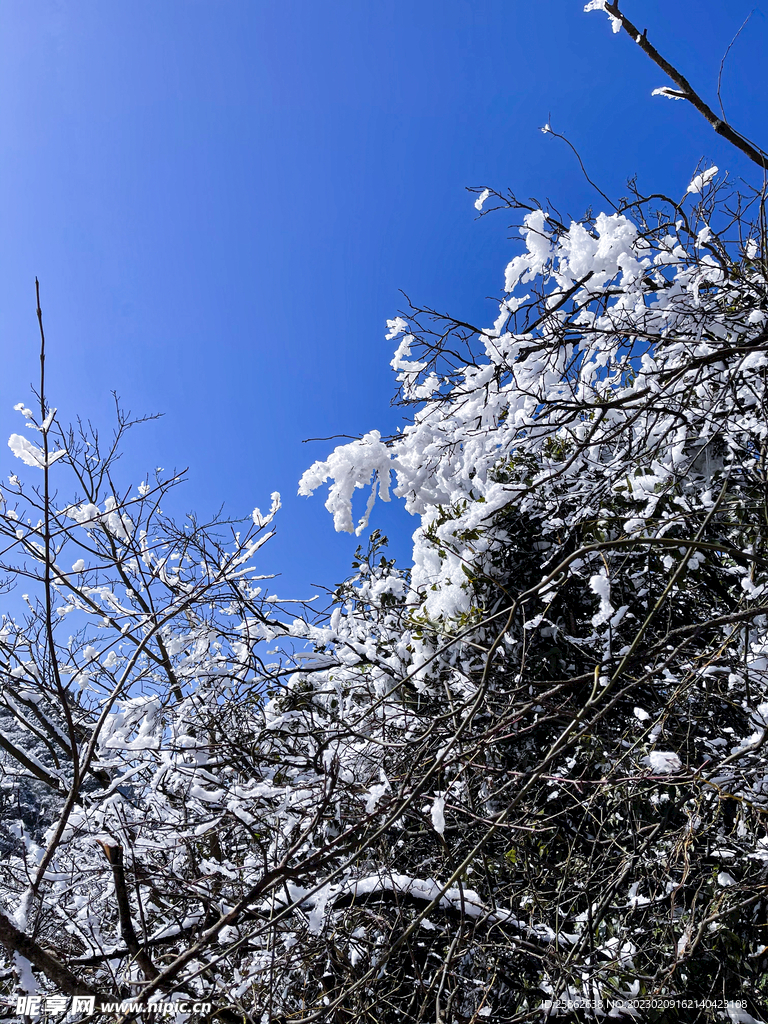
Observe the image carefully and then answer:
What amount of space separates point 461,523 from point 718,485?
46.0 inches

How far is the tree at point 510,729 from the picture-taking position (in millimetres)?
1856

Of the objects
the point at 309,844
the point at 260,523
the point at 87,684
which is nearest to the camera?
the point at 309,844

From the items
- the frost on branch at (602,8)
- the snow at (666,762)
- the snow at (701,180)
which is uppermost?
the snow at (701,180)

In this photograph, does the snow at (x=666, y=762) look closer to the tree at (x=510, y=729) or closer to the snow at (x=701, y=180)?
the tree at (x=510, y=729)

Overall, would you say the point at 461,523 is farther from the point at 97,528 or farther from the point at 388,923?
the point at 97,528

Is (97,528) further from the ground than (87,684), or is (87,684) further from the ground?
(97,528)

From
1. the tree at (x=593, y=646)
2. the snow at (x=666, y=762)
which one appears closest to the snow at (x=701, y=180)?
the tree at (x=593, y=646)

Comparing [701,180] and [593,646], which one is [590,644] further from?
[701,180]

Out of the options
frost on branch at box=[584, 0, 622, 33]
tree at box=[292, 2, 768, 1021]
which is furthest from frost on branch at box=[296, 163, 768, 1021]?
frost on branch at box=[584, 0, 622, 33]

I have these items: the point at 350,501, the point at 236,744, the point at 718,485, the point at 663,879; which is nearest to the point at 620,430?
the point at 718,485

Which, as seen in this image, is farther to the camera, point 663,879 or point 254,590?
point 254,590

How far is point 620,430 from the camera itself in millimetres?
2119

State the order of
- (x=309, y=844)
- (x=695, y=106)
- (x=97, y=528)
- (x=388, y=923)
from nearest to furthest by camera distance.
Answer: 1. (x=695, y=106)
2. (x=388, y=923)
3. (x=309, y=844)
4. (x=97, y=528)

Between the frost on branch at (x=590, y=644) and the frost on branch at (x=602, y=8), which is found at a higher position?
the frost on branch at (x=602, y=8)
